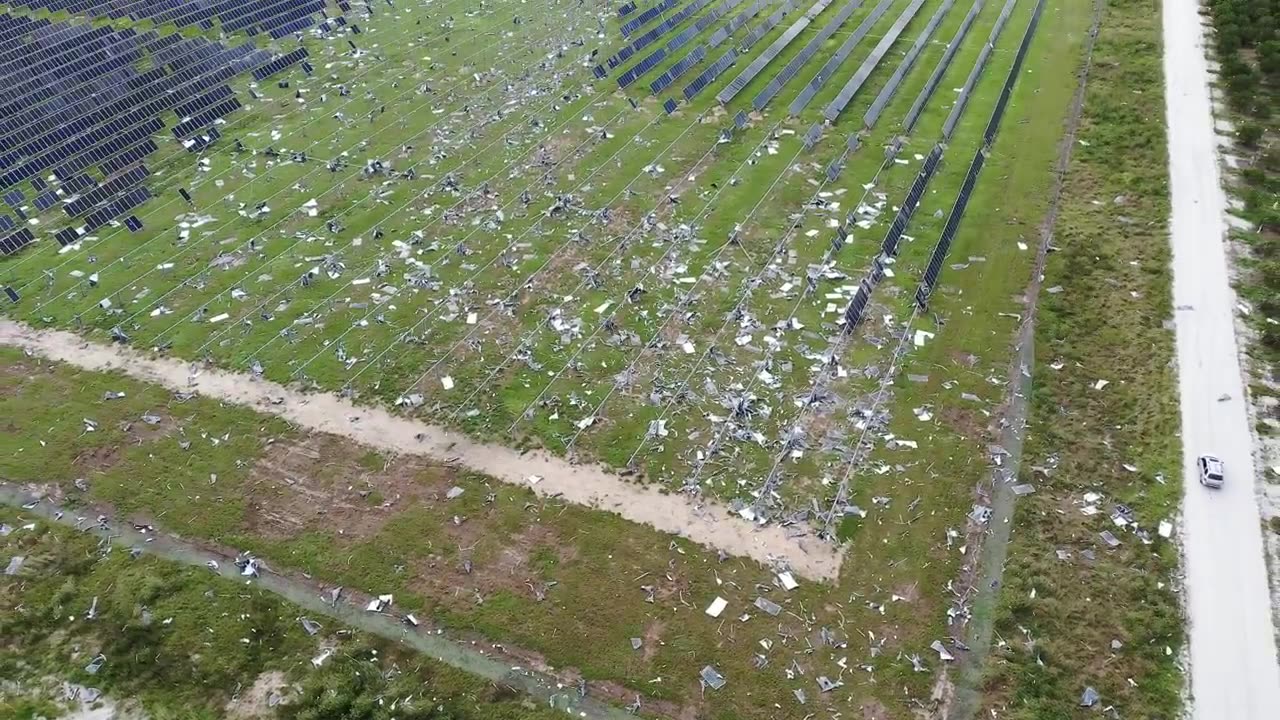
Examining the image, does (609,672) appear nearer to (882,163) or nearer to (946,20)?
(882,163)

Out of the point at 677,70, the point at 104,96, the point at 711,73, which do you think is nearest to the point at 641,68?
the point at 677,70

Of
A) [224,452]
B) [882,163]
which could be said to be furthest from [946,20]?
[224,452]

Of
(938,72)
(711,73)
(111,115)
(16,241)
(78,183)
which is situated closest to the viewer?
(16,241)

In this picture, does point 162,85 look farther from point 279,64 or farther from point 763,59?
point 763,59

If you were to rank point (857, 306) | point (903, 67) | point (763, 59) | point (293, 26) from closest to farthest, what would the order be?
point (857, 306) < point (903, 67) < point (763, 59) < point (293, 26)

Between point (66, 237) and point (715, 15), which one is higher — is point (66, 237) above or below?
below

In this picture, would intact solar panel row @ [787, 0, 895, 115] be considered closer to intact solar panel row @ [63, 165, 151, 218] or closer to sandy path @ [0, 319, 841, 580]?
sandy path @ [0, 319, 841, 580]

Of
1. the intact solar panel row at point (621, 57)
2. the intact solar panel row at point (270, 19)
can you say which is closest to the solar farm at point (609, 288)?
the intact solar panel row at point (621, 57)
